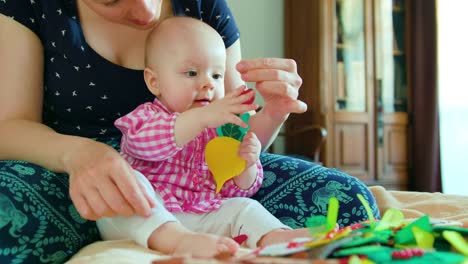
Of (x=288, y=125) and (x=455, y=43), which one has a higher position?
(x=455, y=43)

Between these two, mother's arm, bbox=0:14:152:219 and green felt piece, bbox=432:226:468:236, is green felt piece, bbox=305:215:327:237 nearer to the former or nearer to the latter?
green felt piece, bbox=432:226:468:236

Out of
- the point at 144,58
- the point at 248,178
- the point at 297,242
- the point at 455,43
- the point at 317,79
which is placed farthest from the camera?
the point at 455,43

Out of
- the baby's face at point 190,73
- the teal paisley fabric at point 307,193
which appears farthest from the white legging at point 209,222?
the baby's face at point 190,73

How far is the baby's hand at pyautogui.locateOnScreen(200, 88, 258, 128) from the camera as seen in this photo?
81 cm

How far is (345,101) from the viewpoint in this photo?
3438mm

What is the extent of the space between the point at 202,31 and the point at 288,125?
102 inches

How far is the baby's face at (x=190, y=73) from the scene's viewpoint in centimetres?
102

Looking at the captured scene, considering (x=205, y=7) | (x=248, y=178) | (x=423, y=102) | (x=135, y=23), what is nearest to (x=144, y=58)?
(x=135, y=23)

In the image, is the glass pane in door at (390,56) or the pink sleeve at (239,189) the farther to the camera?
the glass pane in door at (390,56)

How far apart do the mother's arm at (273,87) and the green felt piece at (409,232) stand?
1.31 ft

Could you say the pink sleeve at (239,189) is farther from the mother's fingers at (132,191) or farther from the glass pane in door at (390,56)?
the glass pane in door at (390,56)

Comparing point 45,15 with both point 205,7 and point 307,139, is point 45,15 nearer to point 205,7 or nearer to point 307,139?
point 205,7

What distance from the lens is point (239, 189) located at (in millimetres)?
1037

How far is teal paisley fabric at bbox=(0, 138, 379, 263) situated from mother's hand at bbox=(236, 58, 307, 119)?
195mm
